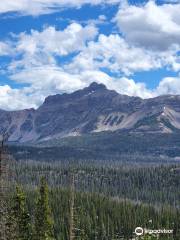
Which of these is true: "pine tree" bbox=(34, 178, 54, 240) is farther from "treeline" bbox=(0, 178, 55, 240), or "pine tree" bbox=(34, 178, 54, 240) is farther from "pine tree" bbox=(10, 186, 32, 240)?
"pine tree" bbox=(10, 186, 32, 240)

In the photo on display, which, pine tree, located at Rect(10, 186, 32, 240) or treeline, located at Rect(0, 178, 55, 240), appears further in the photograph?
treeline, located at Rect(0, 178, 55, 240)

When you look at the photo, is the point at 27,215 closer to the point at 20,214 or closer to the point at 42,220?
the point at 20,214

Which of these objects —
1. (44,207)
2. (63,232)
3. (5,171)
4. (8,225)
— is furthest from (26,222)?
(63,232)

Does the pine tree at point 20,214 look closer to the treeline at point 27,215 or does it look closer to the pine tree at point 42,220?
the treeline at point 27,215

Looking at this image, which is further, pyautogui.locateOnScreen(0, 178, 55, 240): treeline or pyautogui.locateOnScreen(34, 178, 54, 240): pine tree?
pyautogui.locateOnScreen(34, 178, 54, 240): pine tree

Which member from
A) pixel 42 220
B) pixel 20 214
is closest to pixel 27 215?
pixel 20 214

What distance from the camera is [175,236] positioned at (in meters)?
179

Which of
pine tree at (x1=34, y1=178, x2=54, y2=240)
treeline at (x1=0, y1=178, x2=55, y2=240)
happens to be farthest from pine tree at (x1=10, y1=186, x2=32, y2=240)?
pine tree at (x1=34, y1=178, x2=54, y2=240)

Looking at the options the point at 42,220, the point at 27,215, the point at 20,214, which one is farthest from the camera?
the point at 42,220

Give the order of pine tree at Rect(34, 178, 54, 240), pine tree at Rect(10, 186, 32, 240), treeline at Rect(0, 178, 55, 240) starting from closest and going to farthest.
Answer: pine tree at Rect(10, 186, 32, 240)
treeline at Rect(0, 178, 55, 240)
pine tree at Rect(34, 178, 54, 240)

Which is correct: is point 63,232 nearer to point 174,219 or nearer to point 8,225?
point 174,219

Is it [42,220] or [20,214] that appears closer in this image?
[20,214]

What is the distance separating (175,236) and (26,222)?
118 metres

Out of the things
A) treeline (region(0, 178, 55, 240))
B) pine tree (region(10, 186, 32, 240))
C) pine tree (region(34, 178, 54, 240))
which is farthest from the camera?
pine tree (region(34, 178, 54, 240))
